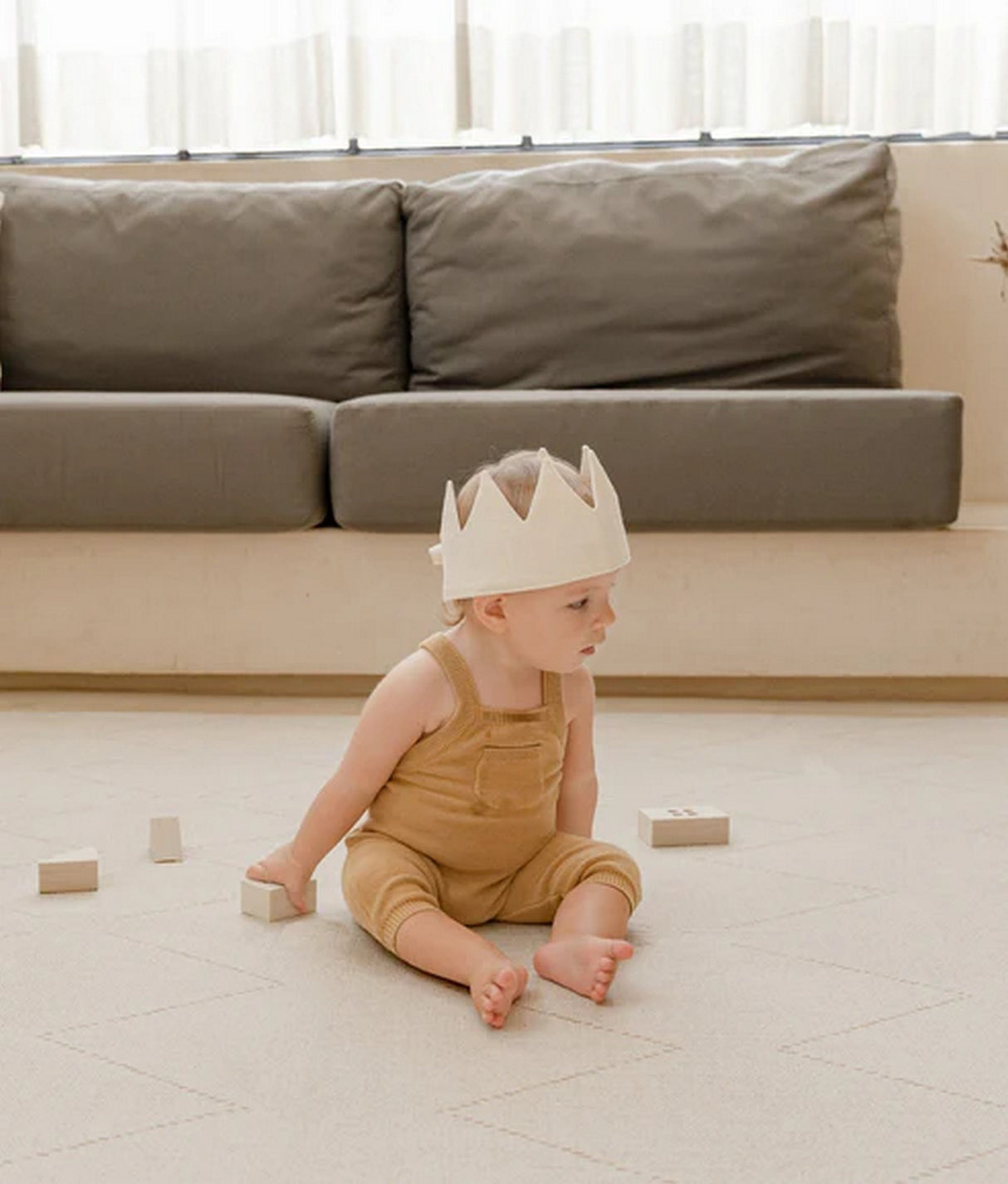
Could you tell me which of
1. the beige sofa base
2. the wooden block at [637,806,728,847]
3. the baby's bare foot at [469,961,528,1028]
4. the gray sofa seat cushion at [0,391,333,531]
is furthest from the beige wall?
the baby's bare foot at [469,961,528,1028]

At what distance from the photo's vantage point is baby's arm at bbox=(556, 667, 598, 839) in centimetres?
165

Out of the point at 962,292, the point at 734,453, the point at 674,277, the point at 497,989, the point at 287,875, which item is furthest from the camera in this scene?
the point at 962,292

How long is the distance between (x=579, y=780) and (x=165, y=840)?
0.46 meters

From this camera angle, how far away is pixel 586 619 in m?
1.53

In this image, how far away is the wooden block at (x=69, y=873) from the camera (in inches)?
66.4

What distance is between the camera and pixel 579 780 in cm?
167

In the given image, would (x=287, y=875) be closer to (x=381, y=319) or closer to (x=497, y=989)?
(x=497, y=989)

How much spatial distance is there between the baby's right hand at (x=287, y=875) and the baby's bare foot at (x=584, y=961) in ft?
0.87

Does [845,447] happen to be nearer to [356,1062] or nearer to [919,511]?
[919,511]

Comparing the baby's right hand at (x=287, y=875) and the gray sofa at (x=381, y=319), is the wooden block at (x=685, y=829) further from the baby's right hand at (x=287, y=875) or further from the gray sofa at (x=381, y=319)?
the gray sofa at (x=381, y=319)

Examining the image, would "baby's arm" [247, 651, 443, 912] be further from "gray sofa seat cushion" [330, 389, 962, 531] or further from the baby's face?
"gray sofa seat cushion" [330, 389, 962, 531]

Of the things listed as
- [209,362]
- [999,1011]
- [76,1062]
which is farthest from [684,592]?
[76,1062]

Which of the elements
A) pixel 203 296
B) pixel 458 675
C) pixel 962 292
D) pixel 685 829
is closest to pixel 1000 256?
pixel 962 292

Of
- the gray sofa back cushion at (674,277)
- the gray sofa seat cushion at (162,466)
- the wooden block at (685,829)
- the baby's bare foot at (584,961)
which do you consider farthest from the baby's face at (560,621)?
the gray sofa back cushion at (674,277)
